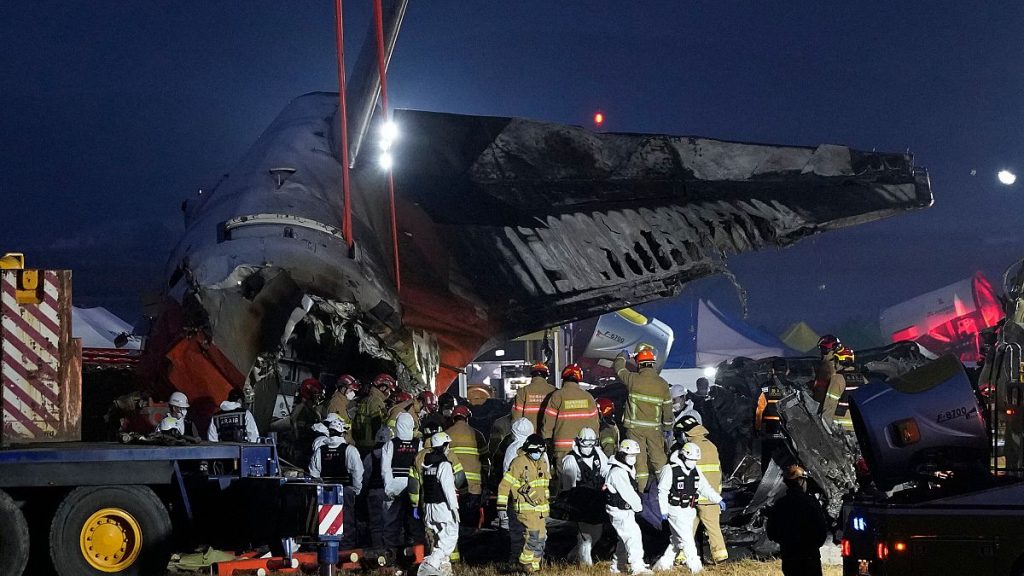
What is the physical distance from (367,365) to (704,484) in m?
7.03

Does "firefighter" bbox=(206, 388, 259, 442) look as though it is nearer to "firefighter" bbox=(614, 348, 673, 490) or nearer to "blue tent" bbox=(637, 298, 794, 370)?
"firefighter" bbox=(614, 348, 673, 490)

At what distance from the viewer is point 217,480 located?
1012 cm

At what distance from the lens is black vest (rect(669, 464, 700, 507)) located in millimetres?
12445

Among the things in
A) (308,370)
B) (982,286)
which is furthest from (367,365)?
(982,286)

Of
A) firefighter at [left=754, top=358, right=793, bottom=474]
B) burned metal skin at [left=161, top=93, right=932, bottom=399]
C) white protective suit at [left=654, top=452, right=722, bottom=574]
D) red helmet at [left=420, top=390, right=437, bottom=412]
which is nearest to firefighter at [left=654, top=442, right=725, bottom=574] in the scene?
white protective suit at [left=654, top=452, right=722, bottom=574]

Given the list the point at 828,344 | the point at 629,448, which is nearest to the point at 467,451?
the point at 629,448

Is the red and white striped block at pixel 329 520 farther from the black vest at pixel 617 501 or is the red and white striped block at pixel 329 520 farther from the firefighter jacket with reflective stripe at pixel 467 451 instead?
the firefighter jacket with reflective stripe at pixel 467 451

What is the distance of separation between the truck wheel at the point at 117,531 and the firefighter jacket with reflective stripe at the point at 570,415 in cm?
620

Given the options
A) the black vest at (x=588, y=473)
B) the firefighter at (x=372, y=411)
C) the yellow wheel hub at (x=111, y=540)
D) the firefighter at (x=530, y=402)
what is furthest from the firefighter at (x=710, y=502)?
the yellow wheel hub at (x=111, y=540)

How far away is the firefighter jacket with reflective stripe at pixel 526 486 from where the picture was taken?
12555mm

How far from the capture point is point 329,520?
32.2ft

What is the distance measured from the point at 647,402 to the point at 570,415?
1033 mm

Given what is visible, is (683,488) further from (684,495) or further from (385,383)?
(385,383)

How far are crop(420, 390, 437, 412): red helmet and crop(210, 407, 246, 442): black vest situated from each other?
2904mm
